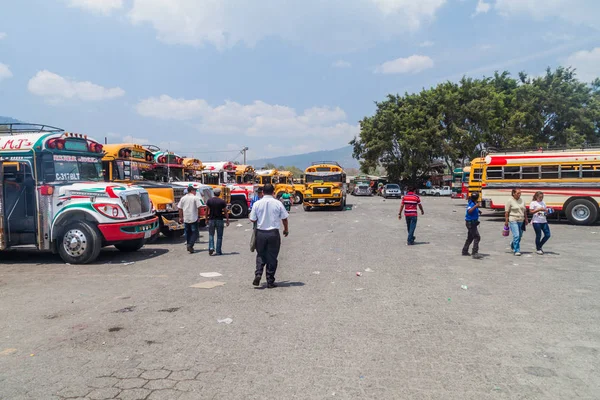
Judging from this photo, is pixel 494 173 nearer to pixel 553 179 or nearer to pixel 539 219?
pixel 553 179

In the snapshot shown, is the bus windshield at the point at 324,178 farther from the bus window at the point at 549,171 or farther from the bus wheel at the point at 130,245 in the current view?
the bus wheel at the point at 130,245

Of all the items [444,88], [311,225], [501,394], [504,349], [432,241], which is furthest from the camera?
[444,88]

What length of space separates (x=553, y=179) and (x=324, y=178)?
12.4 meters

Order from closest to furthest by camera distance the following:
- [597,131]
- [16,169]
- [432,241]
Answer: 1. [16,169]
2. [432,241]
3. [597,131]

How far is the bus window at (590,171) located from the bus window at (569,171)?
0.66 ft

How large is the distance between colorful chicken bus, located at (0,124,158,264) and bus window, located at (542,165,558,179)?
16.1 metres

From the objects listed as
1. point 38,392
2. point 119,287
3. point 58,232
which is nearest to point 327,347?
point 38,392

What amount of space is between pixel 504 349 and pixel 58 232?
9.00m

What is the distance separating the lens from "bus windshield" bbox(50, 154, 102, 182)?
32.5 ft

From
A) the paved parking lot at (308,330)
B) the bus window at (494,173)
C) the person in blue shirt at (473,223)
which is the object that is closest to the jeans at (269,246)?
the paved parking lot at (308,330)

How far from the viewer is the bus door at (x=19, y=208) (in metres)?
9.70

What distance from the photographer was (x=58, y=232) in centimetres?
960

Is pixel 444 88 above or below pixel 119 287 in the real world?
above

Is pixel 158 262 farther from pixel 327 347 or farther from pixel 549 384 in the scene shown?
pixel 549 384
